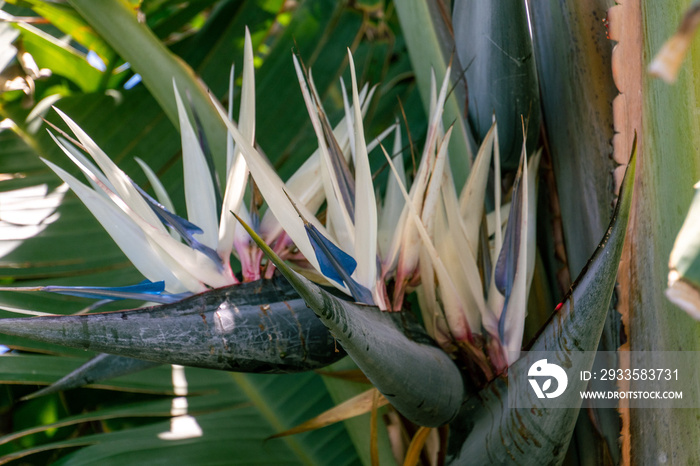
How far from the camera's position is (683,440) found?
340 mm

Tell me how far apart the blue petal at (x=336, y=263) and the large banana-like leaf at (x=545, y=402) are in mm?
93

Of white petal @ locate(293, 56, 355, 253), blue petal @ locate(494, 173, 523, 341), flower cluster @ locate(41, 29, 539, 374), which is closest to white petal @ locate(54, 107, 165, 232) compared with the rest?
flower cluster @ locate(41, 29, 539, 374)

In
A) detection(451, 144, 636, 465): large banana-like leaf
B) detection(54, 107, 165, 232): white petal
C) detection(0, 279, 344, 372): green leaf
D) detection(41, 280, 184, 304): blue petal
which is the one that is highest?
detection(54, 107, 165, 232): white petal

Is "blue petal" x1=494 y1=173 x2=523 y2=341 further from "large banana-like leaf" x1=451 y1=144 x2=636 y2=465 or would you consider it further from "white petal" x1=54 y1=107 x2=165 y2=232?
"white petal" x1=54 y1=107 x2=165 y2=232

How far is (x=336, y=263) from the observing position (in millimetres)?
330

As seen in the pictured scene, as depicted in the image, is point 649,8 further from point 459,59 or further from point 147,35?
point 147,35

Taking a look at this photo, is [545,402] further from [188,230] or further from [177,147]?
[177,147]

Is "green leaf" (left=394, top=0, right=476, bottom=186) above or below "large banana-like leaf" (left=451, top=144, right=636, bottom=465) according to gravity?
above

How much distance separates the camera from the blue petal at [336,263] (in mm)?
320

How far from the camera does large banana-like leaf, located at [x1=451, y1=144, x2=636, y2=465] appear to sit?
0.95 ft

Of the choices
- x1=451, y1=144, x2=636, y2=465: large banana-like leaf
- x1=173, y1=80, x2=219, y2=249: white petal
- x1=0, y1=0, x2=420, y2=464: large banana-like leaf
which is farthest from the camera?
x1=0, y1=0, x2=420, y2=464: large banana-like leaf

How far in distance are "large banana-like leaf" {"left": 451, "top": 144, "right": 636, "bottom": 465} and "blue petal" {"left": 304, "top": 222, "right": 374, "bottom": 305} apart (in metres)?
0.09

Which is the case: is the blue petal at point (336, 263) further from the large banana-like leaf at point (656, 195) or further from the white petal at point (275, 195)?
the large banana-like leaf at point (656, 195)

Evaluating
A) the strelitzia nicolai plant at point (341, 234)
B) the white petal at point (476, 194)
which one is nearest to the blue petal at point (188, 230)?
the strelitzia nicolai plant at point (341, 234)
